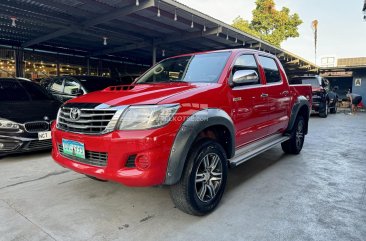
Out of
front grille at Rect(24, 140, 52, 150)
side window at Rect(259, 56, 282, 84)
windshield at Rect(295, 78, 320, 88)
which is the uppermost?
windshield at Rect(295, 78, 320, 88)

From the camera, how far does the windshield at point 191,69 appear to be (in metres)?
3.02

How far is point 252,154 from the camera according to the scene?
A: 3.19m

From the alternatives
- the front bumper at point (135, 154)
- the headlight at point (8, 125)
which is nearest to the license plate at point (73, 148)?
the front bumper at point (135, 154)

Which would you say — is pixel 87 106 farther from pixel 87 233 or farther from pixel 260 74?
pixel 260 74

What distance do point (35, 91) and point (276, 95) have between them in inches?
187

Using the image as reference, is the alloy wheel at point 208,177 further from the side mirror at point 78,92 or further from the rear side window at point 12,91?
the side mirror at point 78,92

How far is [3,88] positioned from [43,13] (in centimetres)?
398

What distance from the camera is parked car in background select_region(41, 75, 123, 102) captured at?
6312 millimetres

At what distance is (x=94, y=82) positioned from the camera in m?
6.53

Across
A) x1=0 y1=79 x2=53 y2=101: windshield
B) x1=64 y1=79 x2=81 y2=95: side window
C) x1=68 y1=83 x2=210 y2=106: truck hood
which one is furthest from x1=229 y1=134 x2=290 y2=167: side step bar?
x1=64 y1=79 x2=81 y2=95: side window

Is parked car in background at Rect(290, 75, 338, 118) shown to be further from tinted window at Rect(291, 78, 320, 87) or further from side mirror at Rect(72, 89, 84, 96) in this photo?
side mirror at Rect(72, 89, 84, 96)

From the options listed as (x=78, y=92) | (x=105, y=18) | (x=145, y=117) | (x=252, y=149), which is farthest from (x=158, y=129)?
(x=105, y=18)

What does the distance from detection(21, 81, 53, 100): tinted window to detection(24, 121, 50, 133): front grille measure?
3.53 feet

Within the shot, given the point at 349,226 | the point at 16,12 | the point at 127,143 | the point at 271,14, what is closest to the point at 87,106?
the point at 127,143
